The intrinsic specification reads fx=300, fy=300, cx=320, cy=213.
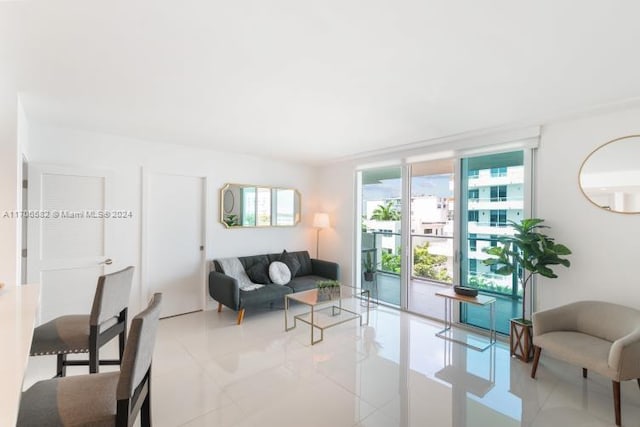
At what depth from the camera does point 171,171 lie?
4090mm

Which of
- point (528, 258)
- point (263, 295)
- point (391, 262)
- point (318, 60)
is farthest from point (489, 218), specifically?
point (263, 295)

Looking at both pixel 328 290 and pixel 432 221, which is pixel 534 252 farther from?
pixel 328 290

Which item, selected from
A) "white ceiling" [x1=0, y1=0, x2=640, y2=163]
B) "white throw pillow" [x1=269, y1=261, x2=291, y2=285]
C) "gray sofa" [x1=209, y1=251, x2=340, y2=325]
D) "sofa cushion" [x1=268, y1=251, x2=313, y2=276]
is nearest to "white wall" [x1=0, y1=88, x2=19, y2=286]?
"white ceiling" [x1=0, y1=0, x2=640, y2=163]

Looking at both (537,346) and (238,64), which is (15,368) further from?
(537,346)

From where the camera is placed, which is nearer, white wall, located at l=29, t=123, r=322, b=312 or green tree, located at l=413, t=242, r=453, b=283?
white wall, located at l=29, t=123, r=322, b=312

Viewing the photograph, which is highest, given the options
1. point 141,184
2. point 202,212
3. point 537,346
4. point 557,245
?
point 141,184

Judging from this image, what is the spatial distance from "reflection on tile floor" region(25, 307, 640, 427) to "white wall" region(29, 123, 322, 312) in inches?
53.4

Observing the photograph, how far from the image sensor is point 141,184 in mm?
3865

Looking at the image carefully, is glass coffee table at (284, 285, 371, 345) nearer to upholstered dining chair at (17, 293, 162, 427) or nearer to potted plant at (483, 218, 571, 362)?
potted plant at (483, 218, 571, 362)

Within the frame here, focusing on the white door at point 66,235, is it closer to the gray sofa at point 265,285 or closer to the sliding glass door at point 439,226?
the gray sofa at point 265,285

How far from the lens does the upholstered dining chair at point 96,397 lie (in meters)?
1.16

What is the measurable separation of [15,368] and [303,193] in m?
4.68

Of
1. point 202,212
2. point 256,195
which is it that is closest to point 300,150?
point 256,195

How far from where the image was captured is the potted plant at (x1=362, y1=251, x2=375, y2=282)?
505cm
